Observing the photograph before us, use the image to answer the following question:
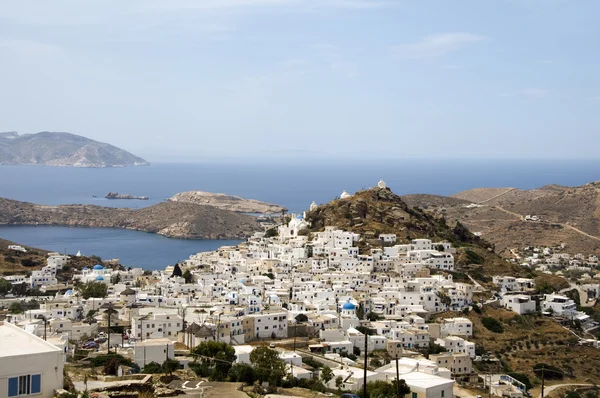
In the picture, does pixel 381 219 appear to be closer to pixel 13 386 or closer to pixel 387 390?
pixel 387 390

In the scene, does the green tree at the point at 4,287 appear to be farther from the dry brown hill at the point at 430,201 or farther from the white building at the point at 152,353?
the dry brown hill at the point at 430,201

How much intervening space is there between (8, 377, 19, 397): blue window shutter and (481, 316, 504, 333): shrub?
25080mm

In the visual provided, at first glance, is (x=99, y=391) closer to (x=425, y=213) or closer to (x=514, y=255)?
(x=425, y=213)

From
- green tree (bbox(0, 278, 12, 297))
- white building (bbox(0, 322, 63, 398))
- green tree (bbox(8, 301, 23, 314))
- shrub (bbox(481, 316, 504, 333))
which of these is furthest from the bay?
white building (bbox(0, 322, 63, 398))

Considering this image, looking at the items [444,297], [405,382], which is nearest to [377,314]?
[444,297]

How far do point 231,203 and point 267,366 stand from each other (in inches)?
3628

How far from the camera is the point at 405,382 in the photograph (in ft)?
52.2

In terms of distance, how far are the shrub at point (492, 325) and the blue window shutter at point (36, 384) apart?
2480 centimetres

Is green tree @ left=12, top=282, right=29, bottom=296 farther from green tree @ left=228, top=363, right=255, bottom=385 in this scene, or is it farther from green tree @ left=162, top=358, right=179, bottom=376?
green tree @ left=228, top=363, right=255, bottom=385

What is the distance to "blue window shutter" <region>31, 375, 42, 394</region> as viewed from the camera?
7.92 m

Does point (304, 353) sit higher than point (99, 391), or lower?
lower

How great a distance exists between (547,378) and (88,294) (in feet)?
62.0

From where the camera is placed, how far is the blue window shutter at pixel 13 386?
767 centimetres

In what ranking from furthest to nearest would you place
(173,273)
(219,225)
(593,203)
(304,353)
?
1. (219,225)
2. (593,203)
3. (173,273)
4. (304,353)
